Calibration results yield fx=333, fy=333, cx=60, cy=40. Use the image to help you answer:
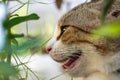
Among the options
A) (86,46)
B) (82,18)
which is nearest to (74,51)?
(86,46)

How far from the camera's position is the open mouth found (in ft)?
5.12

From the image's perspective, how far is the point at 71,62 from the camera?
1594mm

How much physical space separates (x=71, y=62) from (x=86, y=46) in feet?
0.43

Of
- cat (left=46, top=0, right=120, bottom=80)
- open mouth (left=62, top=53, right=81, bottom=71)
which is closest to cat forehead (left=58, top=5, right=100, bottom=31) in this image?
cat (left=46, top=0, right=120, bottom=80)

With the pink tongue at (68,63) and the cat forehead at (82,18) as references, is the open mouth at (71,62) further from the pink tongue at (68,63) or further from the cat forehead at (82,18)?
the cat forehead at (82,18)

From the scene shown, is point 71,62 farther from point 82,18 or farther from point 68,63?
point 82,18

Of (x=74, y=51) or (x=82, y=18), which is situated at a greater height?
(x=82, y=18)

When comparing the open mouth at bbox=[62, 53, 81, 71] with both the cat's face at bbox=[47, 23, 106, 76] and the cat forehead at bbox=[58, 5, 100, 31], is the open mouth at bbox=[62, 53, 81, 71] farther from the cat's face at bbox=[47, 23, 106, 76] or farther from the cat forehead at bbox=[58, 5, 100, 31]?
the cat forehead at bbox=[58, 5, 100, 31]

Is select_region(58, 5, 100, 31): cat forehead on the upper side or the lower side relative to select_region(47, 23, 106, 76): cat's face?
upper

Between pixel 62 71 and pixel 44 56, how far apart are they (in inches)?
15.8

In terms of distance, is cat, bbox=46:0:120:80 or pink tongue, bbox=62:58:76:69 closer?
cat, bbox=46:0:120:80

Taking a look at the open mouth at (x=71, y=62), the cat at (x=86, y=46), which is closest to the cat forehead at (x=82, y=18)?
the cat at (x=86, y=46)

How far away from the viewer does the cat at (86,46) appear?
1.48m

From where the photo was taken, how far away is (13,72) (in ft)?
2.04
